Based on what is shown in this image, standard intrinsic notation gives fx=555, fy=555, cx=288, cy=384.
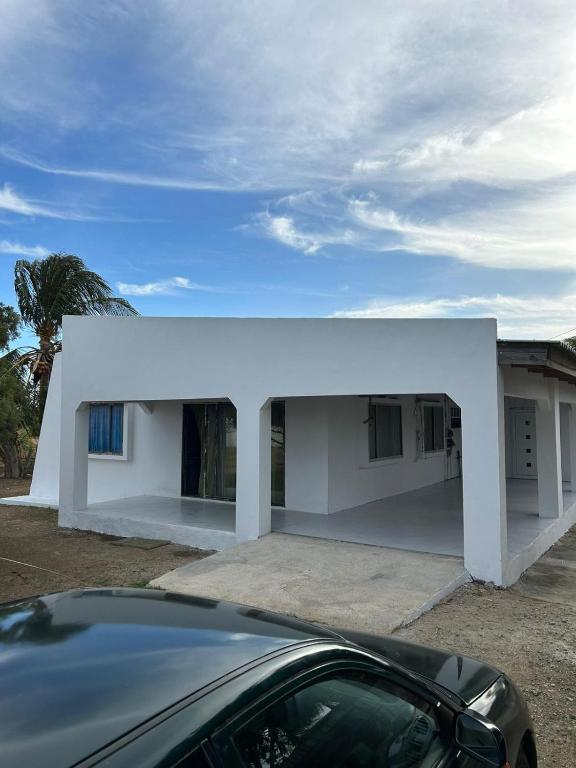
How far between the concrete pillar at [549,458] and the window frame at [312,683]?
25.0ft

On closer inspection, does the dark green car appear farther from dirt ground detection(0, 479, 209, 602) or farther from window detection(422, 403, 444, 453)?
window detection(422, 403, 444, 453)

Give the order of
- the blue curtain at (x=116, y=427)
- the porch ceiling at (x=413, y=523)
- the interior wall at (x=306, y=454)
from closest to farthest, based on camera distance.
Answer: the porch ceiling at (x=413, y=523) → the interior wall at (x=306, y=454) → the blue curtain at (x=116, y=427)

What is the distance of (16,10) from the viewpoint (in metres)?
8.42

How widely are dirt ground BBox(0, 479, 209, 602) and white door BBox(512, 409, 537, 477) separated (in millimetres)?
9878

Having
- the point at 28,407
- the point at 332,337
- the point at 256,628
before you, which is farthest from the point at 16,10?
the point at 28,407

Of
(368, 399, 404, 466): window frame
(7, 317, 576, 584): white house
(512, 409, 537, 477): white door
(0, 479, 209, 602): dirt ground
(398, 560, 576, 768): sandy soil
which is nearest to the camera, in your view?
(398, 560, 576, 768): sandy soil

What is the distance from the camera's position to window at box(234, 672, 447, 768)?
1483mm

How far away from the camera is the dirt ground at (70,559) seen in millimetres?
7051

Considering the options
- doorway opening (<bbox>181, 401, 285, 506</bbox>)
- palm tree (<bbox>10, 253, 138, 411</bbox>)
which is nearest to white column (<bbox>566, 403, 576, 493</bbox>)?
doorway opening (<bbox>181, 401, 285, 506</bbox>)

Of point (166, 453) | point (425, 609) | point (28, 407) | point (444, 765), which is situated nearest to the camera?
point (444, 765)

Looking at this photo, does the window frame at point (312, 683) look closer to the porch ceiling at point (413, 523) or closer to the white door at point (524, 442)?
the porch ceiling at point (413, 523)

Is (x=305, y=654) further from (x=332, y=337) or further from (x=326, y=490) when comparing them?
(x=326, y=490)

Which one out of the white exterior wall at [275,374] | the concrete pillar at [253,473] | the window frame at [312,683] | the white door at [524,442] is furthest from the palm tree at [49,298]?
the window frame at [312,683]

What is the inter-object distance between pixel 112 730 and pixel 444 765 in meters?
1.24
